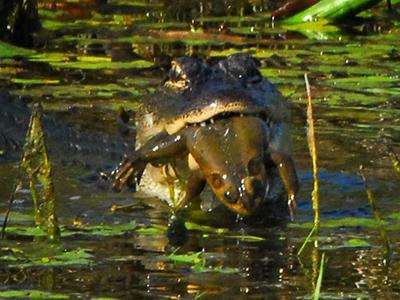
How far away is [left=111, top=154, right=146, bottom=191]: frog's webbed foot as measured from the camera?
264 inches

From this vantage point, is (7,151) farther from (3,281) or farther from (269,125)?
(3,281)

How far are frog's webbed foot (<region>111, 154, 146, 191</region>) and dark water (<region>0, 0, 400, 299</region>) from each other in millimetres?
160

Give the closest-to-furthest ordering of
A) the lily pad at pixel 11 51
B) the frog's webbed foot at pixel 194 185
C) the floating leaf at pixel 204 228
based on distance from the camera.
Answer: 1. the floating leaf at pixel 204 228
2. the frog's webbed foot at pixel 194 185
3. the lily pad at pixel 11 51

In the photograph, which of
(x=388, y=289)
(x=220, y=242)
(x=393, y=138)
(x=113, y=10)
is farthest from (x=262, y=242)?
(x=113, y=10)

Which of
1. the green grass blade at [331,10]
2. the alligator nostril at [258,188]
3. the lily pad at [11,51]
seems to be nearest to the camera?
the alligator nostril at [258,188]

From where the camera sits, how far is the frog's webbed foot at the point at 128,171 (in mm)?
6711

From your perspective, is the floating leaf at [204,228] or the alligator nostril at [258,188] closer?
the alligator nostril at [258,188]

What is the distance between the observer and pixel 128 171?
6.75 metres

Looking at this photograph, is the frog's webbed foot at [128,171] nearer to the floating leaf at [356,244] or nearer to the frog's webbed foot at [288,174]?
the frog's webbed foot at [288,174]

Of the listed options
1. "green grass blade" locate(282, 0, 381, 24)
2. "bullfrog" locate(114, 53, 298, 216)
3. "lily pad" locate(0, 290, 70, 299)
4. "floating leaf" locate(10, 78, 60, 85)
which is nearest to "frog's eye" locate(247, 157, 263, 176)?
"bullfrog" locate(114, 53, 298, 216)

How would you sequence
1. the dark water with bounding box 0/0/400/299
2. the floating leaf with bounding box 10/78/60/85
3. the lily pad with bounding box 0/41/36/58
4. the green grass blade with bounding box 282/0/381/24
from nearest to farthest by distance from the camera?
1. the dark water with bounding box 0/0/400/299
2. the floating leaf with bounding box 10/78/60/85
3. the lily pad with bounding box 0/41/36/58
4. the green grass blade with bounding box 282/0/381/24

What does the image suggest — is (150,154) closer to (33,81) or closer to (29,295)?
(29,295)

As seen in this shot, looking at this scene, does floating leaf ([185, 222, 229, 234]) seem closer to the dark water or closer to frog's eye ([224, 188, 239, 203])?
the dark water

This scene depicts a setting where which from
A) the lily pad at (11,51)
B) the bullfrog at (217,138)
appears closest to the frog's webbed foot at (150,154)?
the bullfrog at (217,138)
